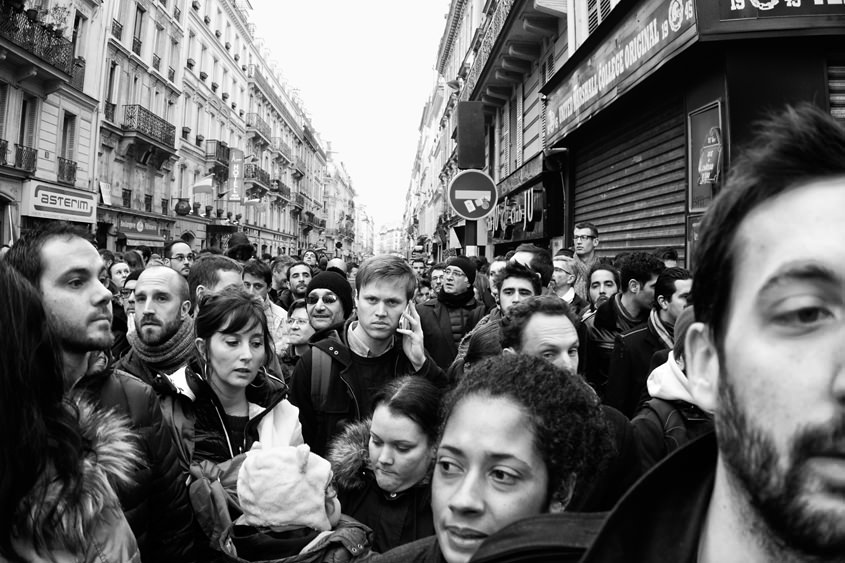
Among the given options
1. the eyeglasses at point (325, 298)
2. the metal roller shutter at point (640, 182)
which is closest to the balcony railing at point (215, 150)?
the metal roller shutter at point (640, 182)

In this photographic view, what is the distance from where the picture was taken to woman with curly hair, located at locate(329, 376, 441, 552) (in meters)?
2.32

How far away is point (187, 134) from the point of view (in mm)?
31859

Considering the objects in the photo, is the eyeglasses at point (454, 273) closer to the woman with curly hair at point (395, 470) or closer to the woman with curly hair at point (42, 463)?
the woman with curly hair at point (395, 470)

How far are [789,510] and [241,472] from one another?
175cm

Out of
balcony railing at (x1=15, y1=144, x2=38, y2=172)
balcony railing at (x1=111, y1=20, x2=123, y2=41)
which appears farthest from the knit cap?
balcony railing at (x1=111, y1=20, x2=123, y2=41)

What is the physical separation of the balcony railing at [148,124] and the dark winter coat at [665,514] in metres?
27.3

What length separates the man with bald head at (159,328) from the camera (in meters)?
3.38

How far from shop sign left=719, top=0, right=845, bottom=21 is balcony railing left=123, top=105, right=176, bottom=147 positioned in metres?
24.4

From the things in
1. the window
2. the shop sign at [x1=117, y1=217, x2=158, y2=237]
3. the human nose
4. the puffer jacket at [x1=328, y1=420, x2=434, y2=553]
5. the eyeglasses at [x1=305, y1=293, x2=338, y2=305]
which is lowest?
the puffer jacket at [x1=328, y1=420, x2=434, y2=553]

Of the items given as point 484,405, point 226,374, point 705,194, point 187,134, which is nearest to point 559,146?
point 705,194

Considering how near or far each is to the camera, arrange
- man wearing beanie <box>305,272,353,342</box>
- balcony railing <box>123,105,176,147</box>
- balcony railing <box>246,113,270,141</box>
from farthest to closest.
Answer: balcony railing <box>246,113,270,141</box>, balcony railing <box>123,105,176,147</box>, man wearing beanie <box>305,272,353,342</box>

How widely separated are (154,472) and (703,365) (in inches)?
80.0

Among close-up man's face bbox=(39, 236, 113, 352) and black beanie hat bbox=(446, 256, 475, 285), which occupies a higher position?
black beanie hat bbox=(446, 256, 475, 285)

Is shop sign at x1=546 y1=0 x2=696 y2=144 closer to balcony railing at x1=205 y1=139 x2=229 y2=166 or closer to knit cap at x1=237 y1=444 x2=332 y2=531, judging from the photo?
knit cap at x1=237 y1=444 x2=332 y2=531
